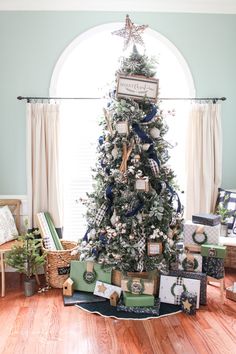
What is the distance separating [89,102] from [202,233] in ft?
6.38

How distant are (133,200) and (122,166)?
0.32 meters

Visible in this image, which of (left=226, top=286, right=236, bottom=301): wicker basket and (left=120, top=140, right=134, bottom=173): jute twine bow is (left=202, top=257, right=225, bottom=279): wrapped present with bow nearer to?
(left=226, top=286, right=236, bottom=301): wicker basket

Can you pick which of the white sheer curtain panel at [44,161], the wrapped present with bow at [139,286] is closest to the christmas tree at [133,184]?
the wrapped present with bow at [139,286]

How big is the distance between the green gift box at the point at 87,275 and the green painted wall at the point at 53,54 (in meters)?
1.17

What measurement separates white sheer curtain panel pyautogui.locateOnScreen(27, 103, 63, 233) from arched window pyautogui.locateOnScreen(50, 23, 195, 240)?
19 cm

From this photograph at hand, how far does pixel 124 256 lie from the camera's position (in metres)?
3.12

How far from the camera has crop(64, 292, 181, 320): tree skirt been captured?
293 cm

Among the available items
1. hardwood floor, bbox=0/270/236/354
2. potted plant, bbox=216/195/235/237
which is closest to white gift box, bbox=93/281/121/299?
hardwood floor, bbox=0/270/236/354

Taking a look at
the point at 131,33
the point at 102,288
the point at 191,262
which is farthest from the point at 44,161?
the point at 191,262

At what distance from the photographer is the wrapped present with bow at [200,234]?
10.6ft

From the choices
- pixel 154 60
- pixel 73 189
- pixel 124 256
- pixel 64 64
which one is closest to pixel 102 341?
pixel 124 256

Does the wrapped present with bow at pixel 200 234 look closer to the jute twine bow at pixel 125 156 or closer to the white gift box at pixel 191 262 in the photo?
the white gift box at pixel 191 262

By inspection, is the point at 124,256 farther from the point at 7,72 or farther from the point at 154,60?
the point at 7,72

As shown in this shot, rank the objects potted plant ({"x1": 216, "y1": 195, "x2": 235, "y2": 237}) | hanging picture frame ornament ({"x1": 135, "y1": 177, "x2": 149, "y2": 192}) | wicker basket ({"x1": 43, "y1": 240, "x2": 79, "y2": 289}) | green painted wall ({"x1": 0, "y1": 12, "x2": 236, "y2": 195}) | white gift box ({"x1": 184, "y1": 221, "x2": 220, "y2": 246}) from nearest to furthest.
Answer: hanging picture frame ornament ({"x1": 135, "y1": 177, "x2": 149, "y2": 192}), white gift box ({"x1": 184, "y1": 221, "x2": 220, "y2": 246}), wicker basket ({"x1": 43, "y1": 240, "x2": 79, "y2": 289}), potted plant ({"x1": 216, "y1": 195, "x2": 235, "y2": 237}), green painted wall ({"x1": 0, "y1": 12, "x2": 236, "y2": 195})
